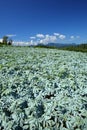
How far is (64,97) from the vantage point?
2969mm

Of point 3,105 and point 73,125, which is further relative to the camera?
point 3,105

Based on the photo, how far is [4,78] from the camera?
4.14m

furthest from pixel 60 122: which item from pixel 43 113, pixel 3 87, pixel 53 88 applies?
pixel 3 87

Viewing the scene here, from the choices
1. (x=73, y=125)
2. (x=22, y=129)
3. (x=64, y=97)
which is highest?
(x=64, y=97)

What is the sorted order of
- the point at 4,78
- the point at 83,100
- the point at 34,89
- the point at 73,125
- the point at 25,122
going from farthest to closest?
the point at 4,78, the point at 34,89, the point at 83,100, the point at 25,122, the point at 73,125

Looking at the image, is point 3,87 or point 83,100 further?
point 3,87

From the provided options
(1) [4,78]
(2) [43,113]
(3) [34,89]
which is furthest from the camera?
(1) [4,78]

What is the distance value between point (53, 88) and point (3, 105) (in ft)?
3.23

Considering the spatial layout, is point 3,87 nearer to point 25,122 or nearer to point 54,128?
point 25,122

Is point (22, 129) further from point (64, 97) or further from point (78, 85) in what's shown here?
point (78, 85)

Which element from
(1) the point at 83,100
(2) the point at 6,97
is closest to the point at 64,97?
(1) the point at 83,100

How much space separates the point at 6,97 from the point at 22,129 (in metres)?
0.72

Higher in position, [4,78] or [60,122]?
[4,78]

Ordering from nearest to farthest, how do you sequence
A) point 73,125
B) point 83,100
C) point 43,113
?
point 73,125 → point 43,113 → point 83,100
